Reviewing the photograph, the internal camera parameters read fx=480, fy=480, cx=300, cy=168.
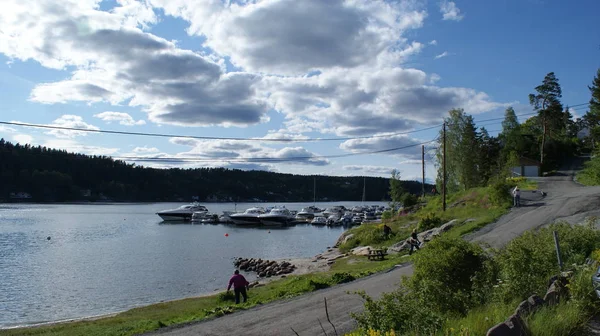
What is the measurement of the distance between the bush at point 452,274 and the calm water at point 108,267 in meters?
20.9

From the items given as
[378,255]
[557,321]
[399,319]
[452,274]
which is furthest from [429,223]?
[557,321]

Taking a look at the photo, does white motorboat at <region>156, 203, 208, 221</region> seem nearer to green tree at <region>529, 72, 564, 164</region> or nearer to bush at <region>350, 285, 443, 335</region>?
green tree at <region>529, 72, 564, 164</region>

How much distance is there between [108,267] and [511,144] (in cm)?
6335

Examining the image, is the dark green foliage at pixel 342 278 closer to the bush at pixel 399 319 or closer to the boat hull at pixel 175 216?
the bush at pixel 399 319

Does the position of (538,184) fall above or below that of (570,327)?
above

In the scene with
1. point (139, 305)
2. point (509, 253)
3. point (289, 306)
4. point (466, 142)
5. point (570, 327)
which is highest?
point (466, 142)

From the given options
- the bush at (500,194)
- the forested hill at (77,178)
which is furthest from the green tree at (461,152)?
the forested hill at (77,178)

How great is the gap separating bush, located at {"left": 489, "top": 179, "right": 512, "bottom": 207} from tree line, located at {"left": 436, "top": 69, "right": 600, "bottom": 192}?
1228 centimetres

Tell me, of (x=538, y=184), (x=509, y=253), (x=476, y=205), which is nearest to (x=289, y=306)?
(x=509, y=253)

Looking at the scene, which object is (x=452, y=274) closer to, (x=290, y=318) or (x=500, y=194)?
(x=290, y=318)

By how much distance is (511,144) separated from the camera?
77.3 m

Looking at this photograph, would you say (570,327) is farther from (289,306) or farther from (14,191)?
(14,191)

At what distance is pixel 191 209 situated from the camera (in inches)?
4441

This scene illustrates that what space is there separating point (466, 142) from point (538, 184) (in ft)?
47.3
